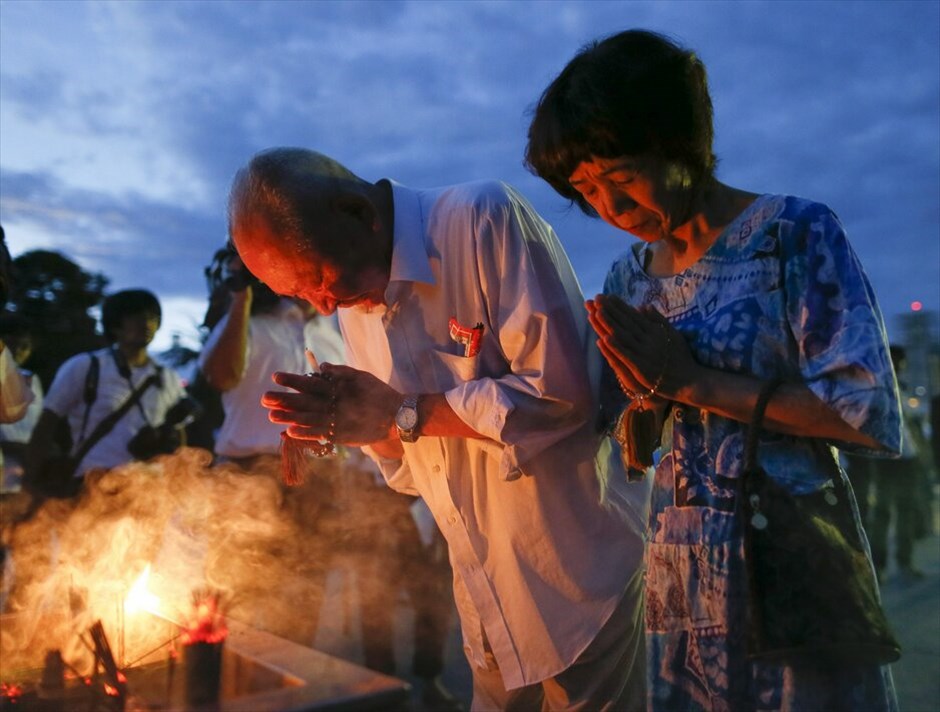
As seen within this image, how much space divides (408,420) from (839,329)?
1.19 m

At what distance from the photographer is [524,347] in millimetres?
2510

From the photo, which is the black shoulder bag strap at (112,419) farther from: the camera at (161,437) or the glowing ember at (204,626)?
the glowing ember at (204,626)

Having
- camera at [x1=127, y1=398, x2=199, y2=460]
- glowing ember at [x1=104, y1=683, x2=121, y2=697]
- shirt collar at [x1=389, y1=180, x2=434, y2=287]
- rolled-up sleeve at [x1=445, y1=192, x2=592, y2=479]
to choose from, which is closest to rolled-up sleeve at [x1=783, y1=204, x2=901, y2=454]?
rolled-up sleeve at [x1=445, y1=192, x2=592, y2=479]

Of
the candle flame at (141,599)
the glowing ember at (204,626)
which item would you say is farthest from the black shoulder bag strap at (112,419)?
the glowing ember at (204,626)

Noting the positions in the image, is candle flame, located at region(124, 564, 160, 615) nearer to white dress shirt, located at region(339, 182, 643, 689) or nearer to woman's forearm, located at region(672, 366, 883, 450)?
white dress shirt, located at region(339, 182, 643, 689)

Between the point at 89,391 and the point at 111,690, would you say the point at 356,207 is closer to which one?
the point at 111,690

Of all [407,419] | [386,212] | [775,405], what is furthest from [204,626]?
[775,405]

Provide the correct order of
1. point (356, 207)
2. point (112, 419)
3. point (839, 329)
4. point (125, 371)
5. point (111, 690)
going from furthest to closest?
1. point (125, 371)
2. point (112, 419)
3. point (111, 690)
4. point (356, 207)
5. point (839, 329)

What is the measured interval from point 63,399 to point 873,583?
6134 millimetres

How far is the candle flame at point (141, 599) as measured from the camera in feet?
15.2

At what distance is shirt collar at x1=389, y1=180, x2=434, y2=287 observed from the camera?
264 centimetres

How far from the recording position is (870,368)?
1750 millimetres

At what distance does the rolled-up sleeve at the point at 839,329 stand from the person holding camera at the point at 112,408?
5391 mm

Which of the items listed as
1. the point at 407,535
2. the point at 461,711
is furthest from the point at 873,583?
the point at 407,535
